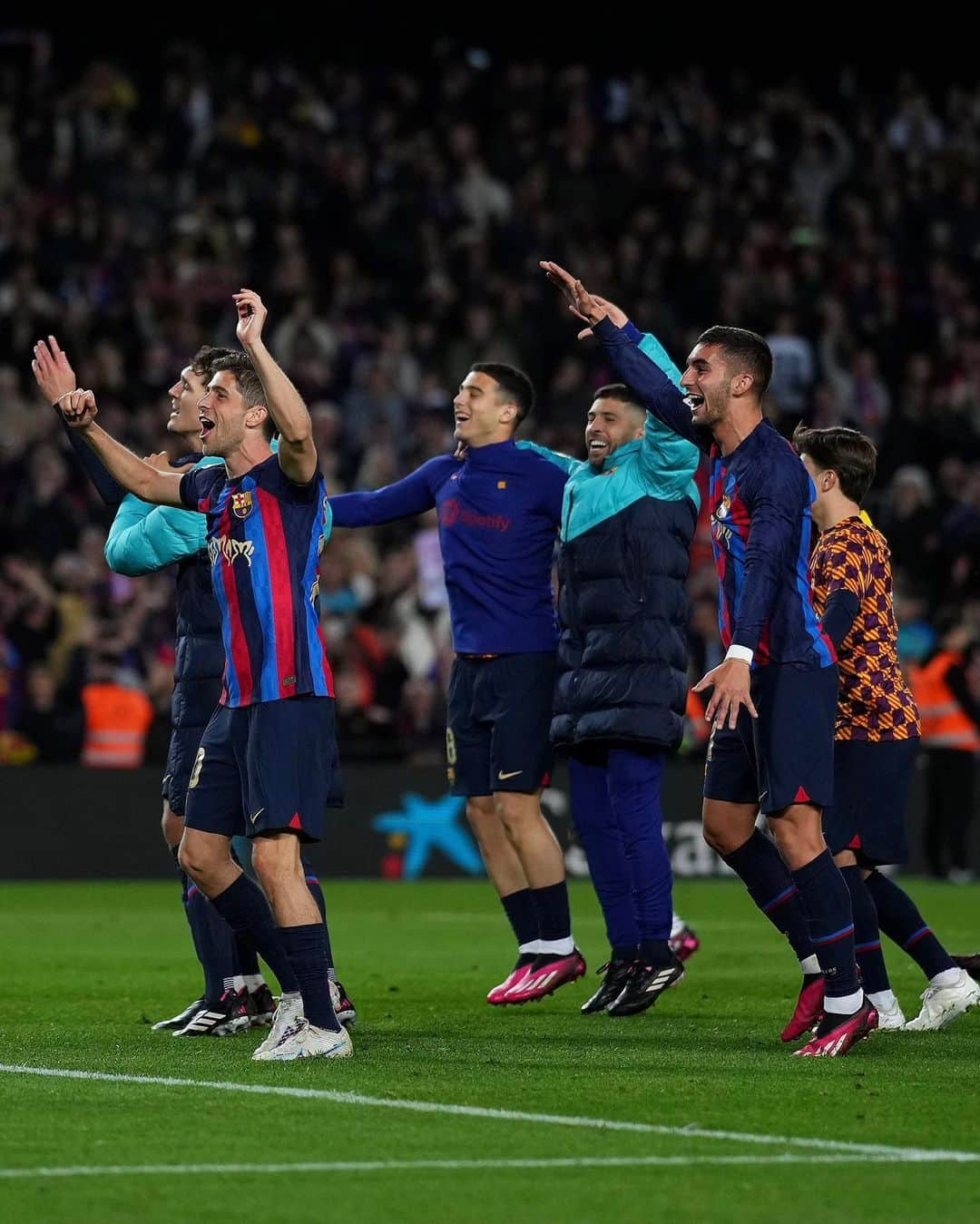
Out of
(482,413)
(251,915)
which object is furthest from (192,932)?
(482,413)

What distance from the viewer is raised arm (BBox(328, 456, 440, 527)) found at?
383 inches

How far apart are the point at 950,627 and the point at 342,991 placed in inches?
428

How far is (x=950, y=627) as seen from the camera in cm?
1864

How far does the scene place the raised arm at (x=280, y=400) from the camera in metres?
7.17

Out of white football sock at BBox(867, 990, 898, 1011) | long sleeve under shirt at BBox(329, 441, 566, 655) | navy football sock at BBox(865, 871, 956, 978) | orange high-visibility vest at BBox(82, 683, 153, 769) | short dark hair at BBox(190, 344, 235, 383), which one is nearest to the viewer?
short dark hair at BBox(190, 344, 235, 383)

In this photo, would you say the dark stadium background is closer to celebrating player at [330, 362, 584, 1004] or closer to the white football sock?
celebrating player at [330, 362, 584, 1004]

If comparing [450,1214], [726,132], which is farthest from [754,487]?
[726,132]

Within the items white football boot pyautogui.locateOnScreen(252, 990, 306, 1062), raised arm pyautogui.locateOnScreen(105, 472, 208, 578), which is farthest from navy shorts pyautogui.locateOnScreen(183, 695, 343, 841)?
raised arm pyautogui.locateOnScreen(105, 472, 208, 578)

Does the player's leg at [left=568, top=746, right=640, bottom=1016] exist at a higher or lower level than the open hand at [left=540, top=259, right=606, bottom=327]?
lower

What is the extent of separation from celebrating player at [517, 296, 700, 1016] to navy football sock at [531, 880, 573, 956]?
0.17 meters

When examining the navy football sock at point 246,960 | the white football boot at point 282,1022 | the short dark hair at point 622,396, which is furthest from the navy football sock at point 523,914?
the white football boot at point 282,1022

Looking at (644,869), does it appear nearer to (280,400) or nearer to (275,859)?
(275,859)

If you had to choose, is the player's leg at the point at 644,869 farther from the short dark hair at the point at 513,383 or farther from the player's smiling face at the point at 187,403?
the player's smiling face at the point at 187,403

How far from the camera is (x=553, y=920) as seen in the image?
9.65 meters
